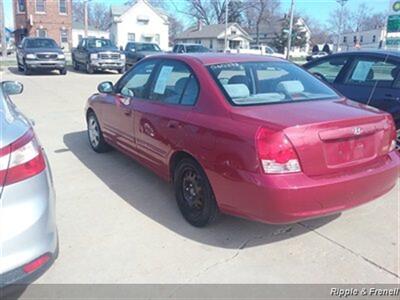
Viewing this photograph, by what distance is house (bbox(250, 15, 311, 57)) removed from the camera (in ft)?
235

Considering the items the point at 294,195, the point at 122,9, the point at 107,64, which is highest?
the point at 122,9

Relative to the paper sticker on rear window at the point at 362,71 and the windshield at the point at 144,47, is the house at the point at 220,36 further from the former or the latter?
the paper sticker on rear window at the point at 362,71

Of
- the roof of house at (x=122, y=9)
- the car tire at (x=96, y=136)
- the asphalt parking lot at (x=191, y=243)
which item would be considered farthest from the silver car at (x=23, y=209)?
the roof of house at (x=122, y=9)

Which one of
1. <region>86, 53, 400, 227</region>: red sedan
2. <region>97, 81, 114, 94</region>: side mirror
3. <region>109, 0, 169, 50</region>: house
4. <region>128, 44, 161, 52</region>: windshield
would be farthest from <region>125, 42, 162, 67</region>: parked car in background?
<region>109, 0, 169, 50</region>: house

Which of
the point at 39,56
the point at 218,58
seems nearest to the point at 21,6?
the point at 39,56

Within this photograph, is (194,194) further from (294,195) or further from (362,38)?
(362,38)

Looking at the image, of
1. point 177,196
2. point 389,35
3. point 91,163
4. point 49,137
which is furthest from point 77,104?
point 389,35

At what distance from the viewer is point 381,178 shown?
3.25 metres

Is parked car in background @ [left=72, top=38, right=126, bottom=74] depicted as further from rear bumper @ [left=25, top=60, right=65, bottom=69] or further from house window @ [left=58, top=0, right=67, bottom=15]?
house window @ [left=58, top=0, right=67, bottom=15]

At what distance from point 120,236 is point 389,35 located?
32.2ft

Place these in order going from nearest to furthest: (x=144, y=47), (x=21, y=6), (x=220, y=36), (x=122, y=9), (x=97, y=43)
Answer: (x=97, y=43), (x=144, y=47), (x=21, y=6), (x=122, y=9), (x=220, y=36)

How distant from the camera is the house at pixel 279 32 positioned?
71.6 meters

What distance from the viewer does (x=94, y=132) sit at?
19.6 ft

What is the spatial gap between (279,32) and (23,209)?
77.2 meters
